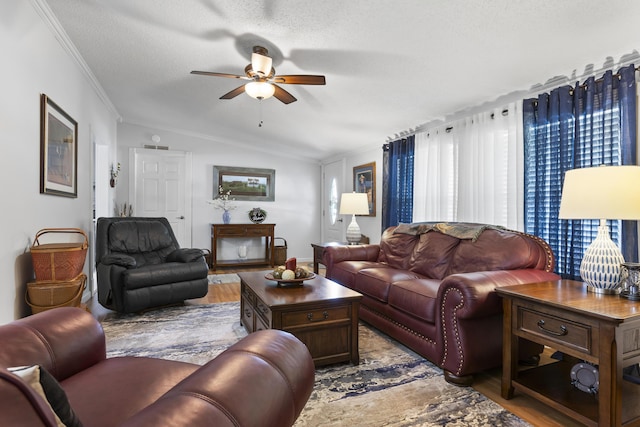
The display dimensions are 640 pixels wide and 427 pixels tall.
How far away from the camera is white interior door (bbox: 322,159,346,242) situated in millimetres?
6375

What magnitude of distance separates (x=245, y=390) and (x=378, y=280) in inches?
84.8

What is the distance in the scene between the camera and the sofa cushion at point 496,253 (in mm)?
2408

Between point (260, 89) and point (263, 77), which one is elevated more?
point (263, 77)

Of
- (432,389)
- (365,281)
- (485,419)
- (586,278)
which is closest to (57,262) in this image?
(365,281)

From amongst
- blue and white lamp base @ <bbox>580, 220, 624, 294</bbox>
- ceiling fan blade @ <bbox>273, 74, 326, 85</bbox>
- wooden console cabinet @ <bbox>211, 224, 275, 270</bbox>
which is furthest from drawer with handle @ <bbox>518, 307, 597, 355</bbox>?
wooden console cabinet @ <bbox>211, 224, 275, 270</bbox>

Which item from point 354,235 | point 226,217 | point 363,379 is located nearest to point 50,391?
point 363,379

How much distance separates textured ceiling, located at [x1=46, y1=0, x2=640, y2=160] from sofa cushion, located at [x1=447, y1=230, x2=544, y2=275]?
4.38ft

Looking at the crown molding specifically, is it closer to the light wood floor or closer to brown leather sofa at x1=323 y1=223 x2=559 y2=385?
brown leather sofa at x1=323 y1=223 x2=559 y2=385

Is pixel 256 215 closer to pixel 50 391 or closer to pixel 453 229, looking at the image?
A: pixel 453 229

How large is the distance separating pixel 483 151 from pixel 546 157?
682 millimetres

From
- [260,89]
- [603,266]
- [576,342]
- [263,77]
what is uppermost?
[263,77]

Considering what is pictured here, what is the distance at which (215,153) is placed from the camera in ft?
21.1

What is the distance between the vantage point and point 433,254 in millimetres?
3055

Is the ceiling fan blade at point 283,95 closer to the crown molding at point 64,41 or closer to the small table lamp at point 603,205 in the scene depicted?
the crown molding at point 64,41
